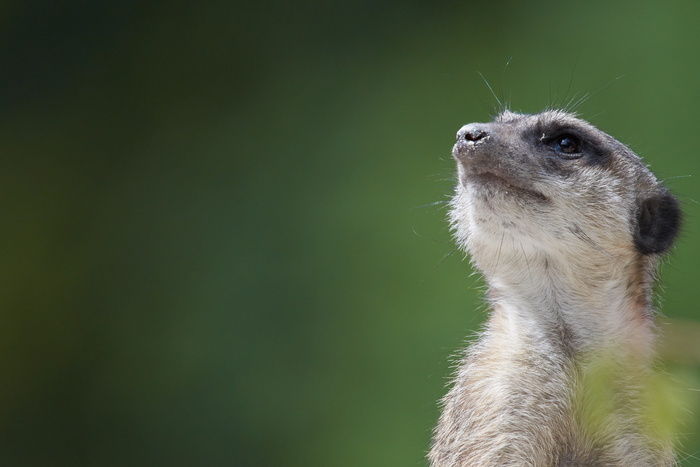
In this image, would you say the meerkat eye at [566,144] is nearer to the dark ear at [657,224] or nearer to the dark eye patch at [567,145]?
the dark eye patch at [567,145]

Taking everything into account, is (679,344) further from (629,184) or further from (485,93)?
(485,93)

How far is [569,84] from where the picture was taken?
3.78 meters

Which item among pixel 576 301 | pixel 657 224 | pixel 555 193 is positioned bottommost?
pixel 576 301

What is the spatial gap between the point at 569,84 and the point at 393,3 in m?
1.24

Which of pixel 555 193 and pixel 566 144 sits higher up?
pixel 566 144

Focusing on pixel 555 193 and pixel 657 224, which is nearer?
pixel 555 193

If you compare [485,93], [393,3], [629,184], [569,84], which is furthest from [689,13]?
[629,184]

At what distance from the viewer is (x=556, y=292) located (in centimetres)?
193

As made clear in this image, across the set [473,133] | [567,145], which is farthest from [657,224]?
[473,133]

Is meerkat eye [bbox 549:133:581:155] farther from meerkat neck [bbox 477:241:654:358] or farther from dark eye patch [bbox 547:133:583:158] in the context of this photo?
meerkat neck [bbox 477:241:654:358]

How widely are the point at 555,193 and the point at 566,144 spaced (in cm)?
18

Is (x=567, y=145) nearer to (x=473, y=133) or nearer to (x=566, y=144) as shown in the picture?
(x=566, y=144)

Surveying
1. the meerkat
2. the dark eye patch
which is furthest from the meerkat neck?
the dark eye patch

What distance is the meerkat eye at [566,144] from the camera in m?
1.97
